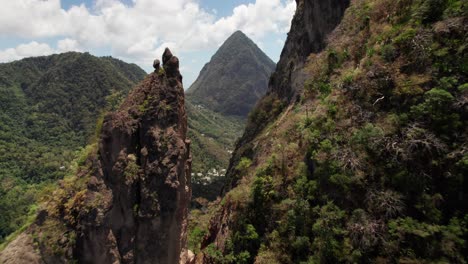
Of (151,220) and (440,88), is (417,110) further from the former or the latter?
(151,220)

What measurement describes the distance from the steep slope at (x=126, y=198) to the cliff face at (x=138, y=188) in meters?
0.06

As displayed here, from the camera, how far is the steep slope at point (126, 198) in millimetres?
19547

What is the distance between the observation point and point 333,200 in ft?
56.4

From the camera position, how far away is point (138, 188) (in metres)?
20.9

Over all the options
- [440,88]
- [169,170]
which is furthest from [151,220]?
[440,88]

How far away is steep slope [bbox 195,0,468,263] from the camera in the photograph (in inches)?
545

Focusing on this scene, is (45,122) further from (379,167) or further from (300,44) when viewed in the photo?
(379,167)

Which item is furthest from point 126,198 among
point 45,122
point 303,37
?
point 45,122

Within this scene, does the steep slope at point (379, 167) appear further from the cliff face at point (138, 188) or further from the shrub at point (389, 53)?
the cliff face at point (138, 188)

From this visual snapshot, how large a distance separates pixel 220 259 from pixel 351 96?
13.7 meters

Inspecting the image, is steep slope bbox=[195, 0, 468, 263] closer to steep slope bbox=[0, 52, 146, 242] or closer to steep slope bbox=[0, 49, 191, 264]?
steep slope bbox=[0, 49, 191, 264]

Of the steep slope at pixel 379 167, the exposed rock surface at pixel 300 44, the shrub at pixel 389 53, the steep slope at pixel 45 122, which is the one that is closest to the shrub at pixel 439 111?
the steep slope at pixel 379 167

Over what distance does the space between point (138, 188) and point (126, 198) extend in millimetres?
963

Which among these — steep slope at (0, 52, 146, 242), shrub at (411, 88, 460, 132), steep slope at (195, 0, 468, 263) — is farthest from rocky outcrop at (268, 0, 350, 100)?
steep slope at (0, 52, 146, 242)
